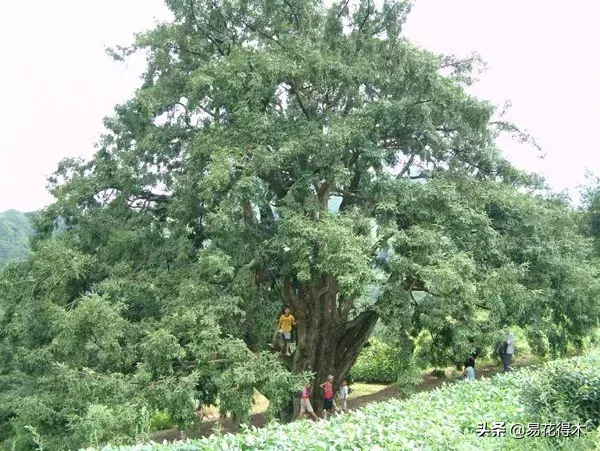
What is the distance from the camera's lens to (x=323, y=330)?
417 inches

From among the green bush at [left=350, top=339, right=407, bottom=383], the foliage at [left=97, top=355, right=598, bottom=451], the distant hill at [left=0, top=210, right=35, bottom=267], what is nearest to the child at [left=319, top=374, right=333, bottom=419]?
the foliage at [left=97, top=355, right=598, bottom=451]

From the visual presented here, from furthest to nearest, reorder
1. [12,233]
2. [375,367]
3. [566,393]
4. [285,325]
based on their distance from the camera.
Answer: [12,233] → [375,367] → [285,325] → [566,393]

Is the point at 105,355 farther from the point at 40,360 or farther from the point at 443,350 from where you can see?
the point at 443,350

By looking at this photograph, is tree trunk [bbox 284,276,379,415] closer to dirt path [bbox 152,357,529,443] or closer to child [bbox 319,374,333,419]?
child [bbox 319,374,333,419]

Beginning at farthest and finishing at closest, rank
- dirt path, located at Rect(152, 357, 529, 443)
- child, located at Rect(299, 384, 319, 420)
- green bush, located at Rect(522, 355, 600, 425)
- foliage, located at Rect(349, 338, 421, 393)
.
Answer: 1. foliage, located at Rect(349, 338, 421, 393)
2. dirt path, located at Rect(152, 357, 529, 443)
3. child, located at Rect(299, 384, 319, 420)
4. green bush, located at Rect(522, 355, 600, 425)

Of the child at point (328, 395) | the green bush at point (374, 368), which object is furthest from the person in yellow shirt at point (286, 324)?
the green bush at point (374, 368)

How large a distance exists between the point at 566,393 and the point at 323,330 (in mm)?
6055

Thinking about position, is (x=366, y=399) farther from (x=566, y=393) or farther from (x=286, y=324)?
(x=566, y=393)

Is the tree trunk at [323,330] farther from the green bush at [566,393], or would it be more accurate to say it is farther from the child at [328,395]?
the green bush at [566,393]

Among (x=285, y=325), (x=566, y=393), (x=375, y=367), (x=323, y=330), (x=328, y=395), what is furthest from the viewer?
(x=375, y=367)

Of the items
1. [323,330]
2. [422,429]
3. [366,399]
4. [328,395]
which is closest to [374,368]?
[366,399]

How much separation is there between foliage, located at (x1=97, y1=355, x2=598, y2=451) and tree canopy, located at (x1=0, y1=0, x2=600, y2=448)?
261cm

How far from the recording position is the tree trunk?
10359 mm

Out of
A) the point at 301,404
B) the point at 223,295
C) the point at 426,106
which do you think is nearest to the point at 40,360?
the point at 223,295
